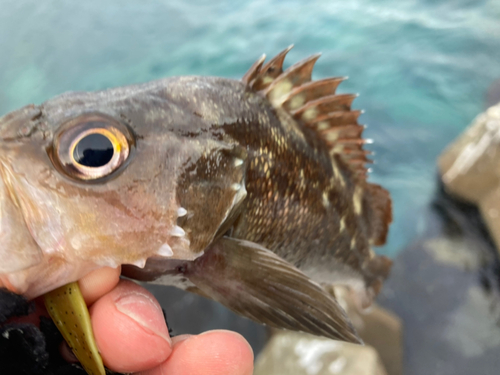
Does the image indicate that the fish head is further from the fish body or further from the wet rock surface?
the wet rock surface

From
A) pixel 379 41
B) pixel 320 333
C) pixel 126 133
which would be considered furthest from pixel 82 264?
pixel 379 41

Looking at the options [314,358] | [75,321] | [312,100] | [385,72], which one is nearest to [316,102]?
[312,100]

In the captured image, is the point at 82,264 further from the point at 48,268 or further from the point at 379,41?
the point at 379,41

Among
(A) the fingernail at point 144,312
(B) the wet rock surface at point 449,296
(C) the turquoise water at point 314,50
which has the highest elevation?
(C) the turquoise water at point 314,50

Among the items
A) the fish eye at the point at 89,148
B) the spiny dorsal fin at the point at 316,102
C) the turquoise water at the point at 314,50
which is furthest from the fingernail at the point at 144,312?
the turquoise water at the point at 314,50

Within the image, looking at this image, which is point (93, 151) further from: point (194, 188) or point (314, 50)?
point (314, 50)

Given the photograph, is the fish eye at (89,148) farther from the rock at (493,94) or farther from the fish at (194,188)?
the rock at (493,94)
